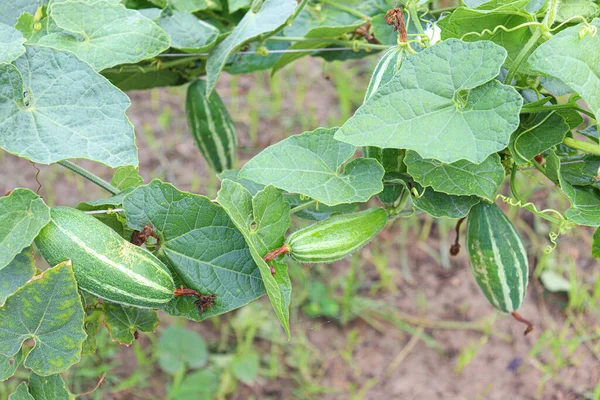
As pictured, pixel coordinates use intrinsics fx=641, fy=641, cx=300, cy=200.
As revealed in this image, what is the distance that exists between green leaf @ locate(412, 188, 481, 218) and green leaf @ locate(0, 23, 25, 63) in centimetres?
63

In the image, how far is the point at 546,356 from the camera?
6.92 ft

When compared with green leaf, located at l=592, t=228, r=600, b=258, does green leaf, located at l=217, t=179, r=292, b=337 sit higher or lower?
higher

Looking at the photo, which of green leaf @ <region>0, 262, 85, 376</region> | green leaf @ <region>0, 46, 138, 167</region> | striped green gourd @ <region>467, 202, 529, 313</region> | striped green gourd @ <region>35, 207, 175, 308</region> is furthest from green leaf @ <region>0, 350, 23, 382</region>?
striped green gourd @ <region>467, 202, 529, 313</region>

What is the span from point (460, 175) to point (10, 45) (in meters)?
0.69

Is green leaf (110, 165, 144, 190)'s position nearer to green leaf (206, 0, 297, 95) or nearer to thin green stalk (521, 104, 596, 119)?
green leaf (206, 0, 297, 95)

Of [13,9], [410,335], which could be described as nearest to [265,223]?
[13,9]

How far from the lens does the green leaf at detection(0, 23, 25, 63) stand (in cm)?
91

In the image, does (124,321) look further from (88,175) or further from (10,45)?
(10,45)

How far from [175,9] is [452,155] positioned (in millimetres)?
748

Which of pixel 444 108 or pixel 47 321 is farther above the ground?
pixel 444 108

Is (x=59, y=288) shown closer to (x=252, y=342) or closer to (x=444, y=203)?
(x=444, y=203)

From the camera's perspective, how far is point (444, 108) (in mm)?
859

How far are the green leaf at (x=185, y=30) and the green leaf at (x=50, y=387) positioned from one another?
0.65 m

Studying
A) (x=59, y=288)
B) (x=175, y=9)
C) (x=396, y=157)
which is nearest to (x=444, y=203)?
(x=396, y=157)
